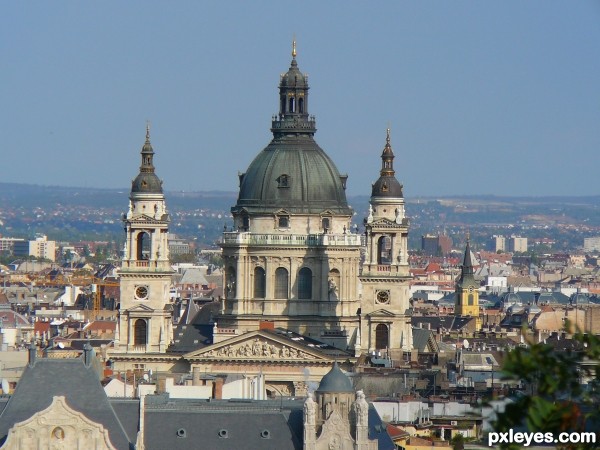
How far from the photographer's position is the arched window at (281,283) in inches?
4653

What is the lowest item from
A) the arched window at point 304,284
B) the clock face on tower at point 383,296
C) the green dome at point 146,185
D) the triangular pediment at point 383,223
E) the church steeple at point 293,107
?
the clock face on tower at point 383,296

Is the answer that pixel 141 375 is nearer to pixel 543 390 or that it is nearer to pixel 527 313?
pixel 543 390

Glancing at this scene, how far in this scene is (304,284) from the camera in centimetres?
11800

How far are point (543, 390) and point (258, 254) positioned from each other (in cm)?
8677

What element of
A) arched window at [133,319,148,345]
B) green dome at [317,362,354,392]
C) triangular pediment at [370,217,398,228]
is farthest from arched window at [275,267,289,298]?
green dome at [317,362,354,392]

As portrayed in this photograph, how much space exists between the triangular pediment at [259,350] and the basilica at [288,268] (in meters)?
0.53

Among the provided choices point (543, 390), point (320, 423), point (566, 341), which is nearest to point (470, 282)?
point (566, 341)

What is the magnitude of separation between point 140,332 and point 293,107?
12.5 meters

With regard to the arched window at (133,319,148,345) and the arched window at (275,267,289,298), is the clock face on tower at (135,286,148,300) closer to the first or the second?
the arched window at (133,319,148,345)

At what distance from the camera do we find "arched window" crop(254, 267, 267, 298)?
11825 cm

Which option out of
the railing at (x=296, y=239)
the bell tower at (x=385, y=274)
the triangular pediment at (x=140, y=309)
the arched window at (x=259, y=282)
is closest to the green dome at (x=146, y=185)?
the railing at (x=296, y=239)

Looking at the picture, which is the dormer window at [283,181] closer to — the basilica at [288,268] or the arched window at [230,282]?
the basilica at [288,268]

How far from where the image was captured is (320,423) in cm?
7219

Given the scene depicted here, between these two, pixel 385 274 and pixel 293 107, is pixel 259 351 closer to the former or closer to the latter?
pixel 385 274
